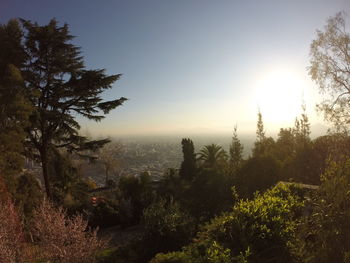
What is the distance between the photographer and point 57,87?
16.1 m

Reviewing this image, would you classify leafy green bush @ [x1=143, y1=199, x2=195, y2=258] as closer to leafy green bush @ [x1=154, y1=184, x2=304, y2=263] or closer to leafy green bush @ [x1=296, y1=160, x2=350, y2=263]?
leafy green bush @ [x1=154, y1=184, x2=304, y2=263]

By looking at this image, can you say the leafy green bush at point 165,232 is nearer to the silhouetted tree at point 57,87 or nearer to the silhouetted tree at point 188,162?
the silhouetted tree at point 57,87

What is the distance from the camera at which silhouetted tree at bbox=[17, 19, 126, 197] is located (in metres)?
15.4

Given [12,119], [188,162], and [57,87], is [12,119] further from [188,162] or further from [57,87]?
[188,162]

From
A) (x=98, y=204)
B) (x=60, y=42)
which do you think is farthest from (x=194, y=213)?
(x=60, y=42)

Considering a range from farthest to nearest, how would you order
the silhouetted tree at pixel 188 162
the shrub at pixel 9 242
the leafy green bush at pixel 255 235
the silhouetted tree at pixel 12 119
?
the silhouetted tree at pixel 188 162
the silhouetted tree at pixel 12 119
the shrub at pixel 9 242
the leafy green bush at pixel 255 235

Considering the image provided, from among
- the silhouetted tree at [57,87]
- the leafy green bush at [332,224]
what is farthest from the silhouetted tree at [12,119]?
the leafy green bush at [332,224]

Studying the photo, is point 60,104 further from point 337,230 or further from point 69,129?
point 337,230

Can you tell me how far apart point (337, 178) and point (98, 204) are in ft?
45.4

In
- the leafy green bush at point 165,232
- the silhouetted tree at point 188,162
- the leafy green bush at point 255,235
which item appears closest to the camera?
the leafy green bush at point 255,235

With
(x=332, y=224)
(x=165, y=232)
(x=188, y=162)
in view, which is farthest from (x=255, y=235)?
(x=188, y=162)

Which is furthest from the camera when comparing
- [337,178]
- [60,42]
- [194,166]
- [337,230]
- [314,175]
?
[194,166]

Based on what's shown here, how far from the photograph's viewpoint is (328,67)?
54.5 ft

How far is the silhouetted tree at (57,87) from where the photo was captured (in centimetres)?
1538
